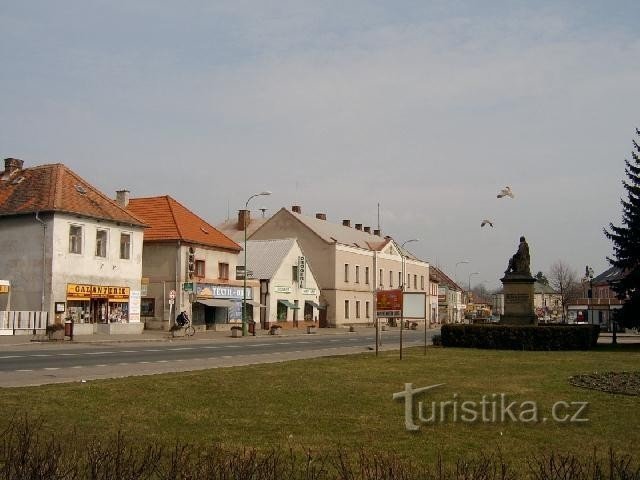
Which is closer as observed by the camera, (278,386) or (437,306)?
(278,386)

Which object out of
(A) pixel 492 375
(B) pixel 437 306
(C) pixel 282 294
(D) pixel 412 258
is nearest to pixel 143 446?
(A) pixel 492 375

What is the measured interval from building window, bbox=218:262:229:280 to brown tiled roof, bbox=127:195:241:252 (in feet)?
4.36

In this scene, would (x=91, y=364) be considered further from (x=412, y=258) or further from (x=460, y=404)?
(x=412, y=258)

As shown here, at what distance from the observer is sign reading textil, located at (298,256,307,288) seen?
64.2 m

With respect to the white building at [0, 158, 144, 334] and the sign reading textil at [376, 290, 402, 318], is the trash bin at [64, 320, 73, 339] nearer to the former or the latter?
the white building at [0, 158, 144, 334]

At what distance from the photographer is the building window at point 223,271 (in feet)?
176

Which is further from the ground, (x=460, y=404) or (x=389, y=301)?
(x=389, y=301)

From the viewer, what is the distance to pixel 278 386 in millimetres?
14609

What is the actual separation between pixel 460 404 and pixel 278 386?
410 centimetres

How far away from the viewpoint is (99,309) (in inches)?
1678

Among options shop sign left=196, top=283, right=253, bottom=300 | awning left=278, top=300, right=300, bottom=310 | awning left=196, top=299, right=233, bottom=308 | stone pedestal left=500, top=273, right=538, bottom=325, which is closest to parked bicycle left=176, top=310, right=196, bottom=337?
awning left=196, top=299, right=233, bottom=308

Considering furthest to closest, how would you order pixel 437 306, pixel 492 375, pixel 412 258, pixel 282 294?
pixel 437 306
pixel 412 258
pixel 282 294
pixel 492 375

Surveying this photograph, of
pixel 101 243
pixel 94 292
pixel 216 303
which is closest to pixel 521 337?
pixel 94 292

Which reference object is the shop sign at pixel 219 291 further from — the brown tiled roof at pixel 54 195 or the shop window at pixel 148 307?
the brown tiled roof at pixel 54 195
